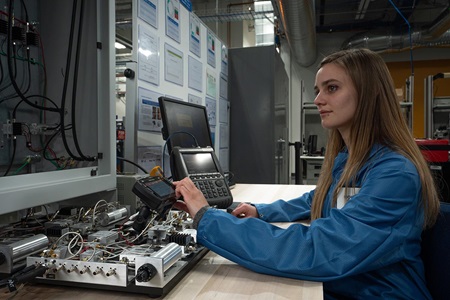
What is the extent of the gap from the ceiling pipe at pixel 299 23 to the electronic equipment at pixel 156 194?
301 cm

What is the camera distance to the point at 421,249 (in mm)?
964

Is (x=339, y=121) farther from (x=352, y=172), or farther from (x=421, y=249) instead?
(x=421, y=249)

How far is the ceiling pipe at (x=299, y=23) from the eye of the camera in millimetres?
3500

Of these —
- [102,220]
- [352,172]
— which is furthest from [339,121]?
[102,220]

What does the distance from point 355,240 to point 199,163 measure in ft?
2.57

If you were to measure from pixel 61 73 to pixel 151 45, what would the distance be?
24.6 inches

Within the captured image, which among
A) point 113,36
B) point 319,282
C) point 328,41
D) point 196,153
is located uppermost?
point 328,41

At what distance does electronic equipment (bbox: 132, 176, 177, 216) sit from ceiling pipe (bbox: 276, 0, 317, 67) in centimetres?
301

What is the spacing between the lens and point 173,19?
85.7 inches

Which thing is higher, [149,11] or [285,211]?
[149,11]

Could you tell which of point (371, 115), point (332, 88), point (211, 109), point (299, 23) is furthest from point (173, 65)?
point (299, 23)

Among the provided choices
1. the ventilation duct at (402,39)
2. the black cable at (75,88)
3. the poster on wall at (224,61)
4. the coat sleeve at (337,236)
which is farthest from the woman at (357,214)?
the ventilation duct at (402,39)

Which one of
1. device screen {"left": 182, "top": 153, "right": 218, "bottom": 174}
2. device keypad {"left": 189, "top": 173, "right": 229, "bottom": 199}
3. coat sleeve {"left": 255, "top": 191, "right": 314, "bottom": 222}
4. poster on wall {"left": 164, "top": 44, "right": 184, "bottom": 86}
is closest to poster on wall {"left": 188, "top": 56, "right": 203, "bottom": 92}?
poster on wall {"left": 164, "top": 44, "right": 184, "bottom": 86}

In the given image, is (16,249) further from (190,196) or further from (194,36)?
(194,36)
